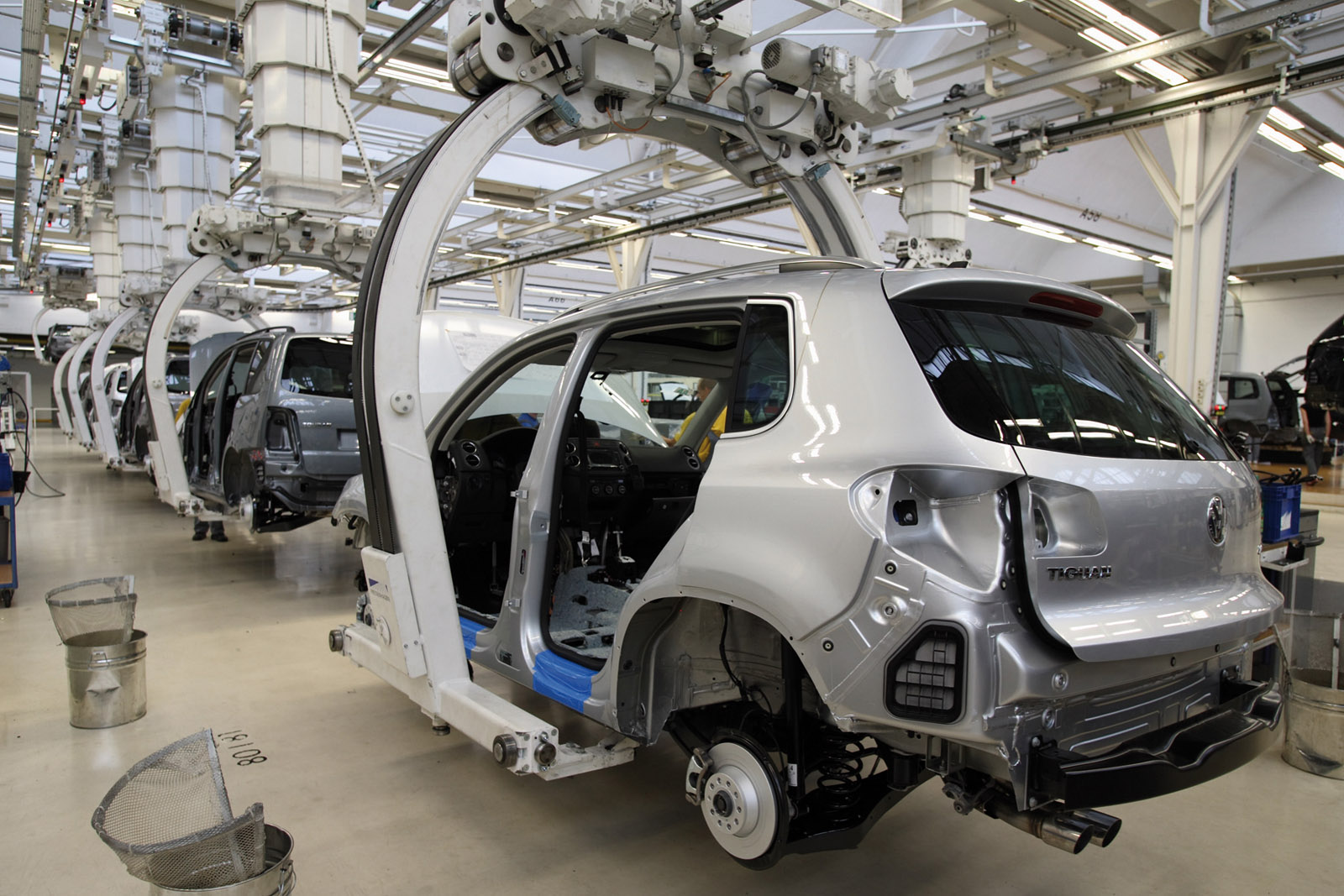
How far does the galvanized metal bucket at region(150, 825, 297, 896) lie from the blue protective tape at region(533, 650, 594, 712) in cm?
82

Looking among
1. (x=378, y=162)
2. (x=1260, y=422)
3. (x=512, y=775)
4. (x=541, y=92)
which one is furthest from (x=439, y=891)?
(x=1260, y=422)

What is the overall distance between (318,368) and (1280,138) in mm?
11258

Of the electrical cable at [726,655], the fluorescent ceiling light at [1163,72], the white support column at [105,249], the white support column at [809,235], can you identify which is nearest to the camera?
the electrical cable at [726,655]

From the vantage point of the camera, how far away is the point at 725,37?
3281mm

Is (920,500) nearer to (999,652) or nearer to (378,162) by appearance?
(999,652)

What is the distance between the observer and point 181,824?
2.29 meters

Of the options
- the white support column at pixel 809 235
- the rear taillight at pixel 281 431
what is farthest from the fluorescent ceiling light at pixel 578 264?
the rear taillight at pixel 281 431

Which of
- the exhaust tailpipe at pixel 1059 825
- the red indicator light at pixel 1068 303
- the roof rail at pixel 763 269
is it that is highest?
the roof rail at pixel 763 269

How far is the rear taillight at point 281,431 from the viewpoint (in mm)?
6043

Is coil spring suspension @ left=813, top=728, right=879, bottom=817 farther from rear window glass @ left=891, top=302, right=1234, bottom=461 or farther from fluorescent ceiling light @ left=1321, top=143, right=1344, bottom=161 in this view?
fluorescent ceiling light @ left=1321, top=143, right=1344, bottom=161

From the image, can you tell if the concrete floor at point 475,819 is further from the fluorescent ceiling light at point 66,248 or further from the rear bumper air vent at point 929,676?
Answer: the fluorescent ceiling light at point 66,248

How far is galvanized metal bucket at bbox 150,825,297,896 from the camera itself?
188 centimetres

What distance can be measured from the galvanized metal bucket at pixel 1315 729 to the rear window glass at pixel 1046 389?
160cm

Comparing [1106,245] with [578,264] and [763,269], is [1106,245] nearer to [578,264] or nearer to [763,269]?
[578,264]
